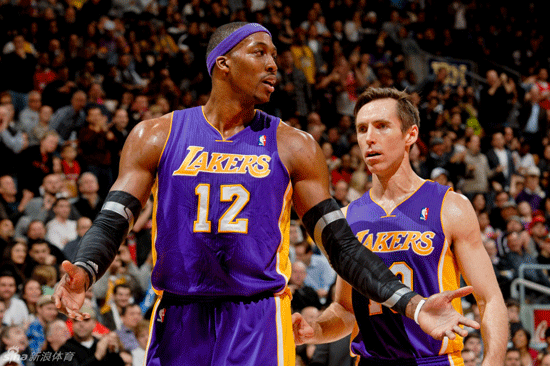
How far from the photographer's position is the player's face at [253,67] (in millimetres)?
3326

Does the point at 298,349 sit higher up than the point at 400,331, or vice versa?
the point at 400,331

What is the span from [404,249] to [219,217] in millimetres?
1248

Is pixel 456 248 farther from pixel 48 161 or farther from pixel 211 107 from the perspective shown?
pixel 48 161

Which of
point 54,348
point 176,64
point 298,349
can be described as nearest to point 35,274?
point 54,348

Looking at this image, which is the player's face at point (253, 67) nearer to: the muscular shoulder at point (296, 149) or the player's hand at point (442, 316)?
the muscular shoulder at point (296, 149)

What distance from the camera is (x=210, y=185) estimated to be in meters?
3.15

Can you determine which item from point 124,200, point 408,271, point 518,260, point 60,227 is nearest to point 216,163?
point 124,200

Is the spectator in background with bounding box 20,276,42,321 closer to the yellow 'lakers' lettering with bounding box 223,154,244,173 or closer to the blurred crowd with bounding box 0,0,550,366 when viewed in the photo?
the blurred crowd with bounding box 0,0,550,366

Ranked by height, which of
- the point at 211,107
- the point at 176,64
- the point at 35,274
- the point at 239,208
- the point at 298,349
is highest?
the point at 176,64

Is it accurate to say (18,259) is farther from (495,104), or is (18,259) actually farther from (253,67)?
(495,104)

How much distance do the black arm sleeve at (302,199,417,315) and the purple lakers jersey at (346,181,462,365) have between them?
0.70 meters

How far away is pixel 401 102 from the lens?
420 centimetres

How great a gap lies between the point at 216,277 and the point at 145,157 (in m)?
0.65

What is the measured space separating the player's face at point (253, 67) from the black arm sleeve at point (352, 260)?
0.62m
